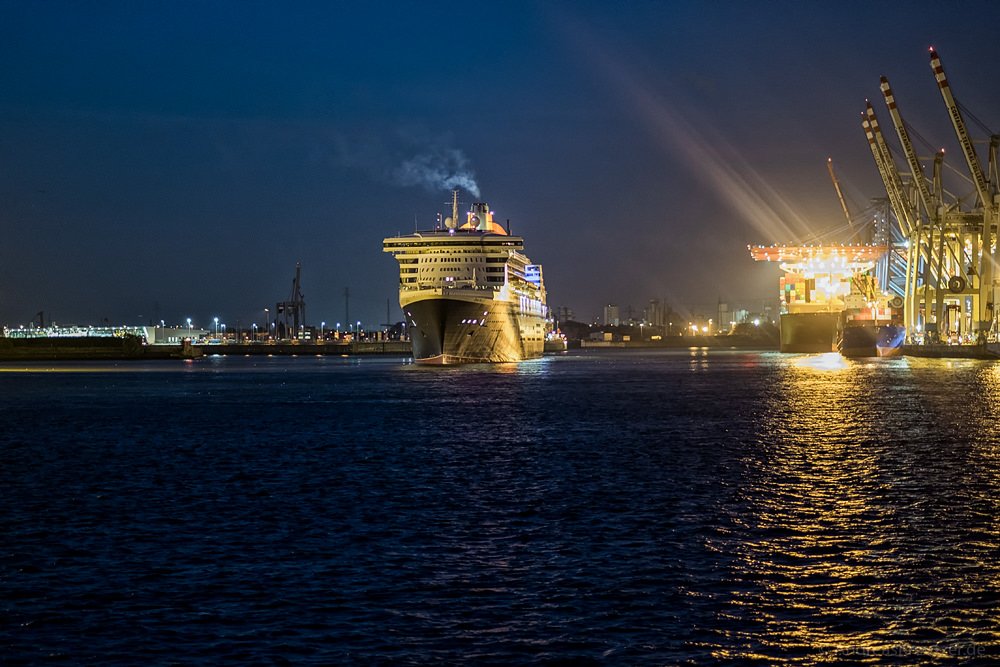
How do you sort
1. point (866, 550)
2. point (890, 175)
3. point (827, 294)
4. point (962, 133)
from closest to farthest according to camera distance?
point (866, 550), point (962, 133), point (890, 175), point (827, 294)

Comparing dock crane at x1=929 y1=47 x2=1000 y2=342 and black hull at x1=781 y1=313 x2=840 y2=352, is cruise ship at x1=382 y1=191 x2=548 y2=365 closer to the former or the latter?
dock crane at x1=929 y1=47 x2=1000 y2=342

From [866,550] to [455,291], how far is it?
89.1 m

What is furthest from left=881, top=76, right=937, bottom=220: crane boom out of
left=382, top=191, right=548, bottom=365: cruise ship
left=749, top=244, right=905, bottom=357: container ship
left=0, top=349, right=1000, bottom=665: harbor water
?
left=0, top=349, right=1000, bottom=665: harbor water

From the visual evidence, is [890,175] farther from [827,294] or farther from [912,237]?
[827,294]

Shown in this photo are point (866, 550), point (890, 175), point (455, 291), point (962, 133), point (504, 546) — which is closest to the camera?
point (866, 550)

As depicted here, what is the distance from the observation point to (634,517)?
72.0 ft

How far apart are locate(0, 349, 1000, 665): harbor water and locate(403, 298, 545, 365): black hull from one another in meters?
63.3

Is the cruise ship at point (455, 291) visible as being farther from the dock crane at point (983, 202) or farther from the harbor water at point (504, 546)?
the harbor water at point (504, 546)

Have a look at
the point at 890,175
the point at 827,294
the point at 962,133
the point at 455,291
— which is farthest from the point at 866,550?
the point at 827,294

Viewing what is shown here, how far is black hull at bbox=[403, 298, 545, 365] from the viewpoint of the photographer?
10750 centimetres

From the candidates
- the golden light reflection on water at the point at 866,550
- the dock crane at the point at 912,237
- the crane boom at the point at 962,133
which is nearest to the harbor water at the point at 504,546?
the golden light reflection on water at the point at 866,550

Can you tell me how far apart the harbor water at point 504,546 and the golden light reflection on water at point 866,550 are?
0.07 m

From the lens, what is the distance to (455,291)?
106 metres

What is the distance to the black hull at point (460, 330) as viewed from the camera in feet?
353
